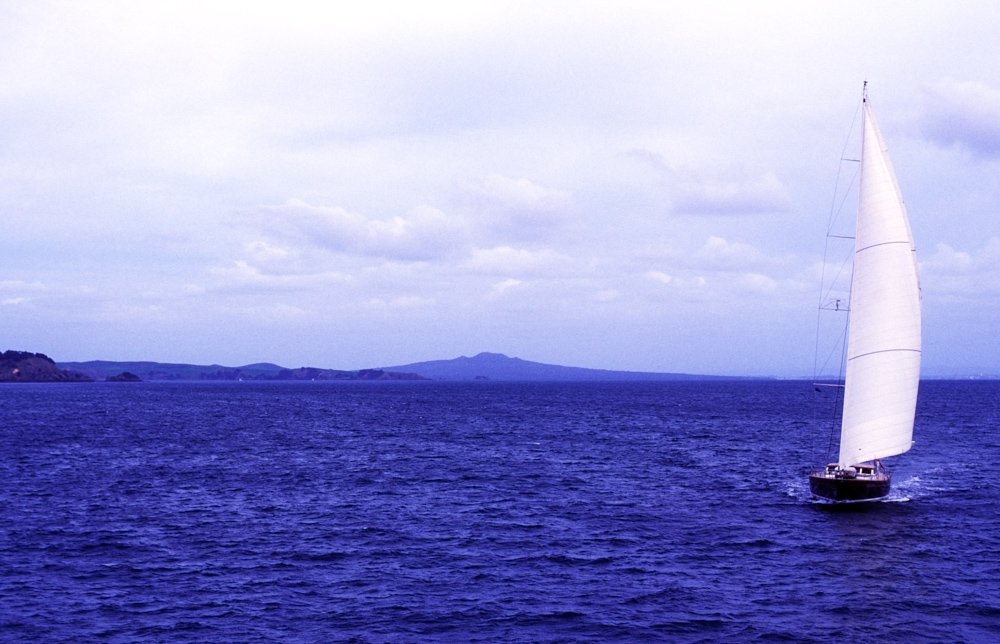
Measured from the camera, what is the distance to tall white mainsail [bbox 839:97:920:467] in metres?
49.7

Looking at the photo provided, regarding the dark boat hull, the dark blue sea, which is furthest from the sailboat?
the dark blue sea

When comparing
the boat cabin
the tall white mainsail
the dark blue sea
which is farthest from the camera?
the boat cabin

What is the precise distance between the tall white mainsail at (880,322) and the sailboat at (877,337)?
0.05m

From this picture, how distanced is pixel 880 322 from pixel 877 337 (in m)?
0.94

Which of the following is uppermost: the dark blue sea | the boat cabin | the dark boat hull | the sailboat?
the sailboat

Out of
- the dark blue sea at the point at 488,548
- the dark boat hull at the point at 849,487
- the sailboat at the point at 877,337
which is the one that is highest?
the sailboat at the point at 877,337

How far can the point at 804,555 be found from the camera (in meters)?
41.4

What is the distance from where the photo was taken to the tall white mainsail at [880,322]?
49.7 metres

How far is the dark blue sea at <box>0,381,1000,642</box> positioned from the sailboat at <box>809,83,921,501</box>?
2.38 meters

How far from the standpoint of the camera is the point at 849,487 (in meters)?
51.9

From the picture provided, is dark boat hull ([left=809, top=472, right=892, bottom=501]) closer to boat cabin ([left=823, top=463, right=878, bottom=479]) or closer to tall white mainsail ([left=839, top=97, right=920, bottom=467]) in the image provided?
boat cabin ([left=823, top=463, right=878, bottom=479])

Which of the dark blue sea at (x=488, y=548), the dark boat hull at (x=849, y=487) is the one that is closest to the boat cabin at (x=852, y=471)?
the dark boat hull at (x=849, y=487)

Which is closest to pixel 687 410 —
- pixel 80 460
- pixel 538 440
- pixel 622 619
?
pixel 538 440

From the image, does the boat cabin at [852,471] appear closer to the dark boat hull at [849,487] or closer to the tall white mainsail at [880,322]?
the dark boat hull at [849,487]
